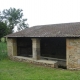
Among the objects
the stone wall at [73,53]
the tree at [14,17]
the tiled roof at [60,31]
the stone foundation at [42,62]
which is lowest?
the stone foundation at [42,62]

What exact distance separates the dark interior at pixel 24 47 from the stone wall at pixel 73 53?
7292mm

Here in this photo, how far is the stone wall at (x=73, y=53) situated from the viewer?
36.0 ft

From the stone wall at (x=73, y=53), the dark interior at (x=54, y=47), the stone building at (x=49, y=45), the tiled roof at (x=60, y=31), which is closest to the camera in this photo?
the stone wall at (x=73, y=53)

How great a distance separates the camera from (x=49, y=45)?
1723cm

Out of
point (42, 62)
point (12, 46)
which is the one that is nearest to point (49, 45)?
point (12, 46)

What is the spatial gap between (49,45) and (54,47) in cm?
70

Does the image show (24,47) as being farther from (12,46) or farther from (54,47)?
(54,47)

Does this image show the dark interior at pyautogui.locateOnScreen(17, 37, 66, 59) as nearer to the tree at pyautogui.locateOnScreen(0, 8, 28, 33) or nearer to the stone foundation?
the stone foundation

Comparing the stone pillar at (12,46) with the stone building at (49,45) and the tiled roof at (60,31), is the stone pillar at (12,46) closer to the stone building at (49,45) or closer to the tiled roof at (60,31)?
the stone building at (49,45)

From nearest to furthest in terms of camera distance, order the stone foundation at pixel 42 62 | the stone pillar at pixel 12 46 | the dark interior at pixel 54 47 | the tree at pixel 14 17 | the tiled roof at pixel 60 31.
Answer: the tiled roof at pixel 60 31 < the stone foundation at pixel 42 62 < the dark interior at pixel 54 47 < the stone pillar at pixel 12 46 < the tree at pixel 14 17

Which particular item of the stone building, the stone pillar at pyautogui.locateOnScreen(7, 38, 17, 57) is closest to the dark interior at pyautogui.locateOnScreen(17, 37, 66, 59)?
the stone building

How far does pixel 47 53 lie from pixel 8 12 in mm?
45945

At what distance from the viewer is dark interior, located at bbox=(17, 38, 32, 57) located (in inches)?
694

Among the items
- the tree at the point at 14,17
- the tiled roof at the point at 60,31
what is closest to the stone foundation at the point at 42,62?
the tiled roof at the point at 60,31
